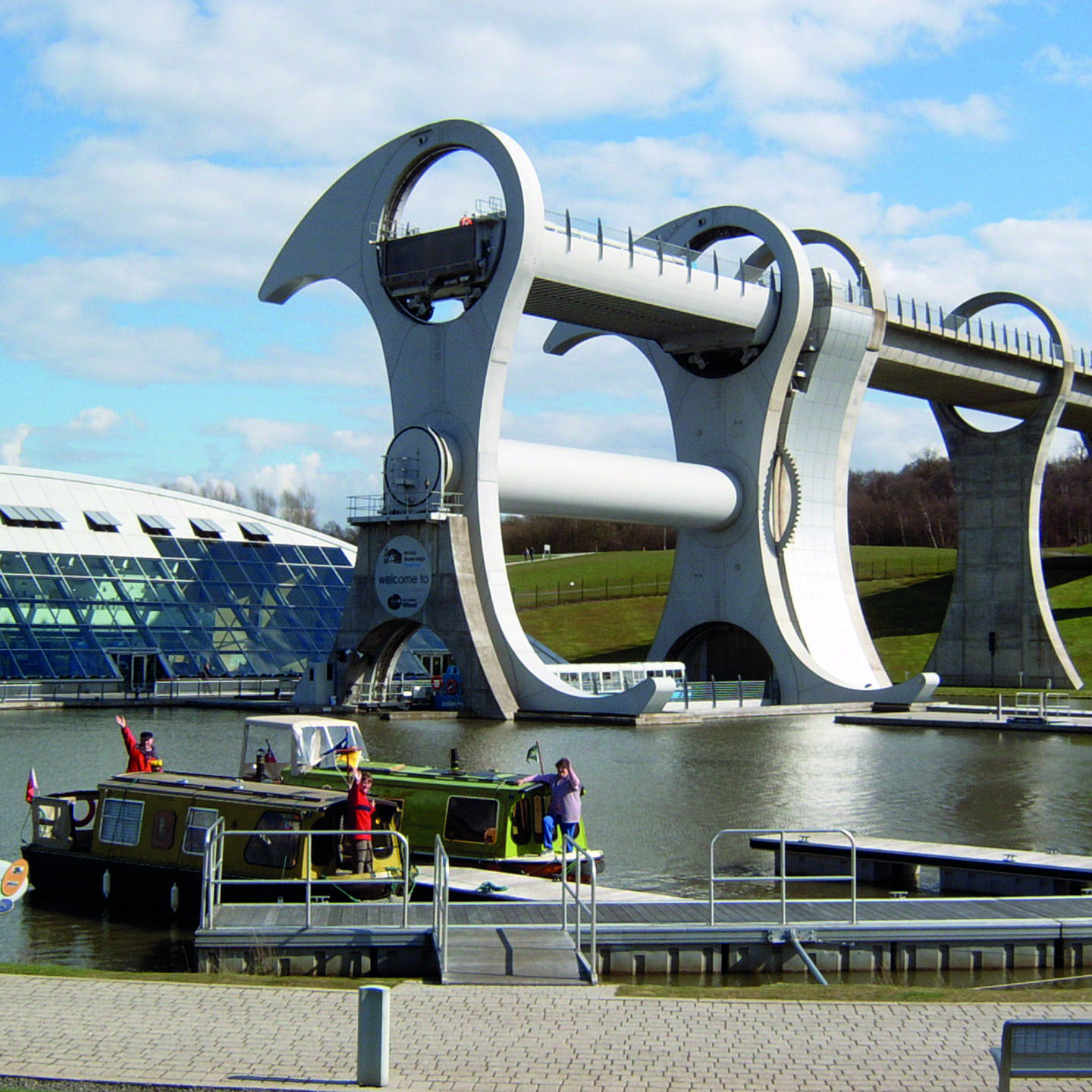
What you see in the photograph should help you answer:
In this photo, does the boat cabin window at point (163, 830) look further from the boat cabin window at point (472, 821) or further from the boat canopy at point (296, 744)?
the boat cabin window at point (472, 821)

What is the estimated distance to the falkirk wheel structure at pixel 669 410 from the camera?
42.7 metres

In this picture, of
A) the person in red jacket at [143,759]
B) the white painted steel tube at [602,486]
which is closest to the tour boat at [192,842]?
the person in red jacket at [143,759]

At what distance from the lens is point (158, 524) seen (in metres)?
55.8

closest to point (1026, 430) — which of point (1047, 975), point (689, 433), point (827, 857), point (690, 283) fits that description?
point (689, 433)

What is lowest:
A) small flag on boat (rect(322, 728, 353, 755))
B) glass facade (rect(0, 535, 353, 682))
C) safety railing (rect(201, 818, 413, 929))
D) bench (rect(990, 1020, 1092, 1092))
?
safety railing (rect(201, 818, 413, 929))

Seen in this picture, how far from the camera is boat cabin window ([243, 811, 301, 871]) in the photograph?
16.0 meters

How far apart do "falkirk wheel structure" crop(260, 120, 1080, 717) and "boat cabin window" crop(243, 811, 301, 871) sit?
25.0 m

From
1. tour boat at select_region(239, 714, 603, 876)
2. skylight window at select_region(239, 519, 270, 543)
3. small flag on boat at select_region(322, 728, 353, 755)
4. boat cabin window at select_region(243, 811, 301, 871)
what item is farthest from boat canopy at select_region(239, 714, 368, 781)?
skylight window at select_region(239, 519, 270, 543)

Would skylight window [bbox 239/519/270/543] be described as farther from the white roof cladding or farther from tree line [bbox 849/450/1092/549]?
tree line [bbox 849/450/1092/549]

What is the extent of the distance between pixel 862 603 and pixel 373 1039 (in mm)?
77351

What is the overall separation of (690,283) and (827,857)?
29701mm

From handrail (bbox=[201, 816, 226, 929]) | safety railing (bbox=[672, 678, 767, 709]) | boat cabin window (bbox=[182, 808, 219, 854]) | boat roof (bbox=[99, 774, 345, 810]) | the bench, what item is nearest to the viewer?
the bench

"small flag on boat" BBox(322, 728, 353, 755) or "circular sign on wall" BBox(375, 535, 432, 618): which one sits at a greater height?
"circular sign on wall" BBox(375, 535, 432, 618)

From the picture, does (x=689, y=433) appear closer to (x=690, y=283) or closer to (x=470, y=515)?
(x=690, y=283)
